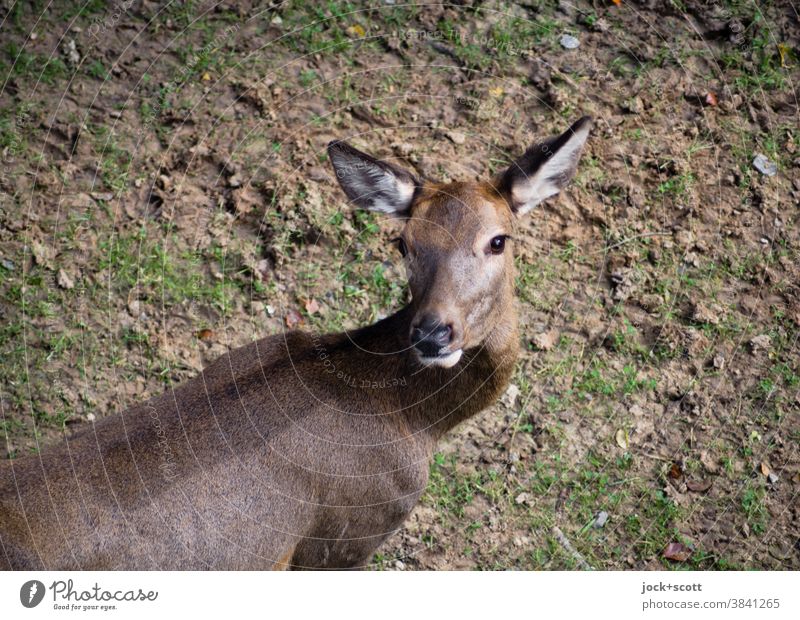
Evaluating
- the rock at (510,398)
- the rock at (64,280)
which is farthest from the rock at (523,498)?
the rock at (64,280)

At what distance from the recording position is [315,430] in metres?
5.36

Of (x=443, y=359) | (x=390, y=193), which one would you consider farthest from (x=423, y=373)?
(x=390, y=193)

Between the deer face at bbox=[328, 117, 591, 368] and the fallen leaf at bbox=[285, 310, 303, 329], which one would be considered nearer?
the deer face at bbox=[328, 117, 591, 368]

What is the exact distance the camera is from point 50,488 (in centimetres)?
479

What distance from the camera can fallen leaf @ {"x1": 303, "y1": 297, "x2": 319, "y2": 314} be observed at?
7.47m

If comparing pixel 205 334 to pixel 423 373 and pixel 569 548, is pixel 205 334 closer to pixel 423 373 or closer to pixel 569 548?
pixel 423 373

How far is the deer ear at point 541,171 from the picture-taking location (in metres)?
5.24

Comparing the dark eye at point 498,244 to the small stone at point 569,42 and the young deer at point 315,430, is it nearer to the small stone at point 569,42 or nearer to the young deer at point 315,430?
the young deer at point 315,430

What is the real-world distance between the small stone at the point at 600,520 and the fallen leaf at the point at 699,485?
0.64m

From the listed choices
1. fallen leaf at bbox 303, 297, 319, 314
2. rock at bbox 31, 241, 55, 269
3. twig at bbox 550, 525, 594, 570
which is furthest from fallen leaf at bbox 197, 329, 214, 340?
twig at bbox 550, 525, 594, 570

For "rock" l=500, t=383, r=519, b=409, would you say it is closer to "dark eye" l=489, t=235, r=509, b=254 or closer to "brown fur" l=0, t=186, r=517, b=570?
"brown fur" l=0, t=186, r=517, b=570

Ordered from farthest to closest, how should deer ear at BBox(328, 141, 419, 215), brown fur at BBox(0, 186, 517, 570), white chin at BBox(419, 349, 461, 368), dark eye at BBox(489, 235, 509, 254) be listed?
deer ear at BBox(328, 141, 419, 215) < dark eye at BBox(489, 235, 509, 254) < white chin at BBox(419, 349, 461, 368) < brown fur at BBox(0, 186, 517, 570)

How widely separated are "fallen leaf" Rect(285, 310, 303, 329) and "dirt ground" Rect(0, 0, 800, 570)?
0.11 ft
